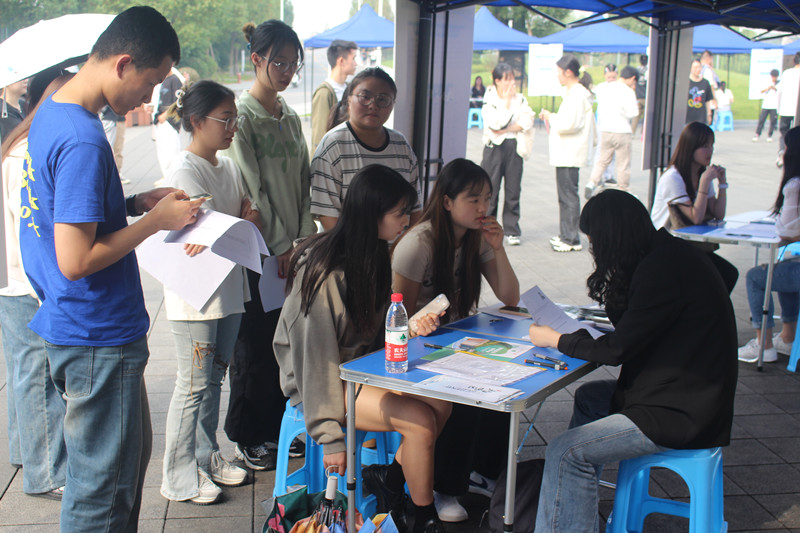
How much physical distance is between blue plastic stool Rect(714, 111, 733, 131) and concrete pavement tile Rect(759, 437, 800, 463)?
69.6 ft

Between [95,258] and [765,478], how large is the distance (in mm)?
2919

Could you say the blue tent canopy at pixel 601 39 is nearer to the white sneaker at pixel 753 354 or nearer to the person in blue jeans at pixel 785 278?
the person in blue jeans at pixel 785 278

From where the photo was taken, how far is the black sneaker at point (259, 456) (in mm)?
3291

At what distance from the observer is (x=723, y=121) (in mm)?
22891

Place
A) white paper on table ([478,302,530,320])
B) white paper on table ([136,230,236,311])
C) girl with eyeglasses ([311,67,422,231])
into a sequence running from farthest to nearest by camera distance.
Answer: girl with eyeglasses ([311,67,422,231]) < white paper on table ([478,302,530,320]) < white paper on table ([136,230,236,311])

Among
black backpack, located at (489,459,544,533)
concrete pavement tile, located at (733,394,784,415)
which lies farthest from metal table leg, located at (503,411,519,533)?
concrete pavement tile, located at (733,394,784,415)

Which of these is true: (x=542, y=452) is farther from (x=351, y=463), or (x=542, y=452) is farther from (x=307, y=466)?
(x=351, y=463)

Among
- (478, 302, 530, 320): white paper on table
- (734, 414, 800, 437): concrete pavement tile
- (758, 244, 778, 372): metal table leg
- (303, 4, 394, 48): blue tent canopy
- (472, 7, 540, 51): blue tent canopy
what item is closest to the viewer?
(478, 302, 530, 320): white paper on table

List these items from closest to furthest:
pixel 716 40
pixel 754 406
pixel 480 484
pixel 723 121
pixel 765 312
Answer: pixel 480 484 < pixel 754 406 < pixel 765 312 < pixel 716 40 < pixel 723 121

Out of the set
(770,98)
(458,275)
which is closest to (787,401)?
Answer: (458,275)

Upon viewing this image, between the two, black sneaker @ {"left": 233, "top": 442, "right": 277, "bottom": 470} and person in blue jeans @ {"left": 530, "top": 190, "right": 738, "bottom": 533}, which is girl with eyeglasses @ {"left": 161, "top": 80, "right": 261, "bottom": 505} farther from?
person in blue jeans @ {"left": 530, "top": 190, "right": 738, "bottom": 533}

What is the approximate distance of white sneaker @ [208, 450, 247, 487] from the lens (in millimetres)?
3145

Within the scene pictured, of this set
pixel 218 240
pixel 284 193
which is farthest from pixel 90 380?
pixel 284 193

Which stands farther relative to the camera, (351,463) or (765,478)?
(765,478)
